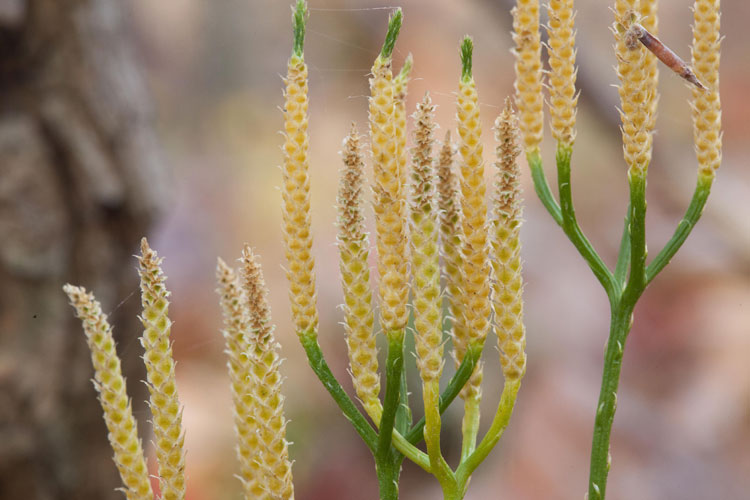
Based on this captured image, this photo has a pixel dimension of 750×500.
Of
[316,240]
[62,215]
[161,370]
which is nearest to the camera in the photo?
[161,370]

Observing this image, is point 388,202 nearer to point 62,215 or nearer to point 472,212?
point 472,212

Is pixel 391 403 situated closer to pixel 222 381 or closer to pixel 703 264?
pixel 222 381

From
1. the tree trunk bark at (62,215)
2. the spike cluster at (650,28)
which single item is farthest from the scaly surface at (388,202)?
the tree trunk bark at (62,215)

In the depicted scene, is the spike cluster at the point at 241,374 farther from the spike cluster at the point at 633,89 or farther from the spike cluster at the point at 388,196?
the spike cluster at the point at 633,89

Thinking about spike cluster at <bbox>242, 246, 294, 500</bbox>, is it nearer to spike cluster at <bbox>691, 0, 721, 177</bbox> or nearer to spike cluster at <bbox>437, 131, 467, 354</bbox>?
spike cluster at <bbox>437, 131, 467, 354</bbox>

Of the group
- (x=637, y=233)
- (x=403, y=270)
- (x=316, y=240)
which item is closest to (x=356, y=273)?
(x=403, y=270)

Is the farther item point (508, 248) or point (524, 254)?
point (524, 254)
